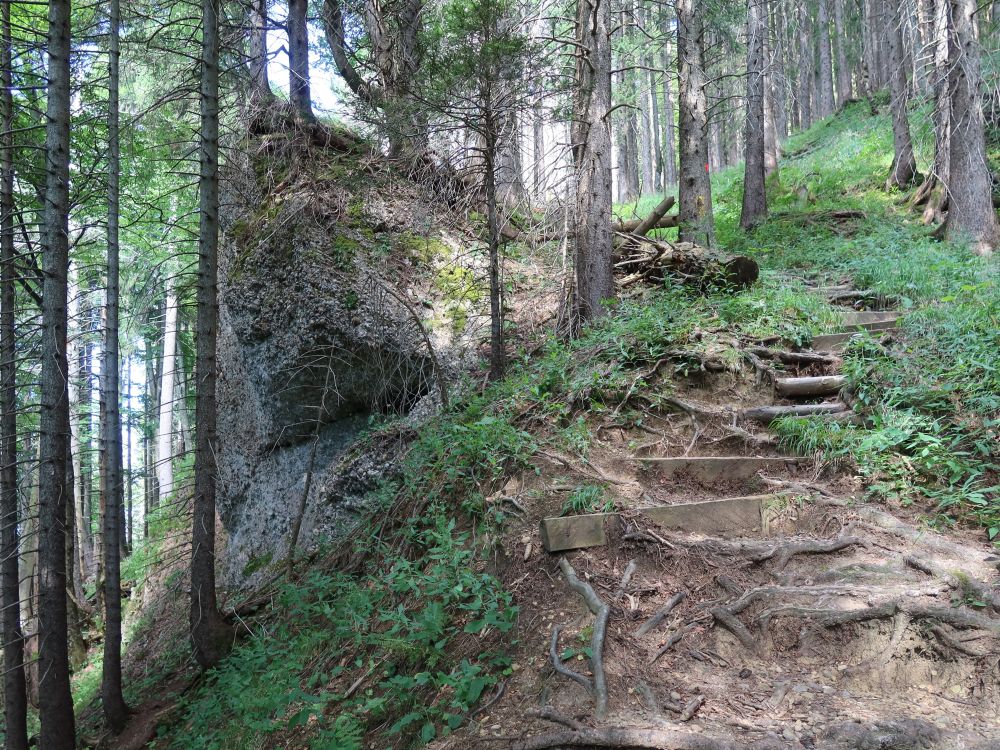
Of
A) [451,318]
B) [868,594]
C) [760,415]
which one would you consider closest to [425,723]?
[868,594]

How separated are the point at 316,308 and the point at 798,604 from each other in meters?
6.16

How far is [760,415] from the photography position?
5.20 m

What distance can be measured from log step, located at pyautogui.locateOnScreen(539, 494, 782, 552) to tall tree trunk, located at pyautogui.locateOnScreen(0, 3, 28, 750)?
472 cm

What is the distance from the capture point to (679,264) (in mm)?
7996

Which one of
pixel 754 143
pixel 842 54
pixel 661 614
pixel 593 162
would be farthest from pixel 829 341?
pixel 842 54

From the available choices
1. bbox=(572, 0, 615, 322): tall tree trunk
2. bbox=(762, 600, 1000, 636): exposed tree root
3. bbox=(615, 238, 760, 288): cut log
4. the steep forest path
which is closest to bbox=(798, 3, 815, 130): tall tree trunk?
bbox=(615, 238, 760, 288): cut log

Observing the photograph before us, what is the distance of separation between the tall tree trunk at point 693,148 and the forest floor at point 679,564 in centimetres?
301

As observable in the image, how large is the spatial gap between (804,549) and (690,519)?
72 cm

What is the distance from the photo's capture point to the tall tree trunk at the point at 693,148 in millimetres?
9789

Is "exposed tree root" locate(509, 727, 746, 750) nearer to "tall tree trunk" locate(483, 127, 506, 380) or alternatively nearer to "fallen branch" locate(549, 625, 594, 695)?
"fallen branch" locate(549, 625, 594, 695)

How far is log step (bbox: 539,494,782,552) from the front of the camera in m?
3.98

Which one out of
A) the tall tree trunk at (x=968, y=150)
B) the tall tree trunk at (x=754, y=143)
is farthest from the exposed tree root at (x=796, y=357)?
the tall tree trunk at (x=754, y=143)

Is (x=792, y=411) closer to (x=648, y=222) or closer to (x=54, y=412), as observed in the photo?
(x=648, y=222)

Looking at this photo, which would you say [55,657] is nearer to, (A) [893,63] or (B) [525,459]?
(B) [525,459]
